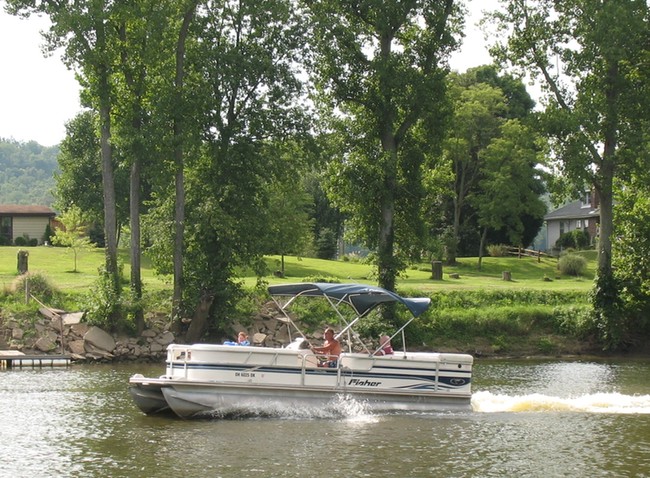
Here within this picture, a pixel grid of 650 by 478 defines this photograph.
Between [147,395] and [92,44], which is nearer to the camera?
[147,395]

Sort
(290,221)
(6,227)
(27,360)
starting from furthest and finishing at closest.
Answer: (6,227)
(290,221)
(27,360)

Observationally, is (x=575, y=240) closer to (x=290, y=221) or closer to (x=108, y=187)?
(x=290, y=221)

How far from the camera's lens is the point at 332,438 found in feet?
70.9

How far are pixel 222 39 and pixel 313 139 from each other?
242 inches

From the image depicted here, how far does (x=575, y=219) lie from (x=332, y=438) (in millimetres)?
78790

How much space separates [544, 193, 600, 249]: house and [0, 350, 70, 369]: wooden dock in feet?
208

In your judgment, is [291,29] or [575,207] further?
[575,207]

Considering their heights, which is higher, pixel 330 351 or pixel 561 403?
pixel 330 351

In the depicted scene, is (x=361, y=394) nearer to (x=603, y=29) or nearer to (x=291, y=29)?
(x=291, y=29)

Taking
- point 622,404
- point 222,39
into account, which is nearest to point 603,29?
point 222,39

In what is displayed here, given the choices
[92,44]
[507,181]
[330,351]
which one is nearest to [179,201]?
[92,44]

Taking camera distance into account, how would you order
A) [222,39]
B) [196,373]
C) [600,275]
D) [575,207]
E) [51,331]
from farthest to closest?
[575,207] → [600,275] → [222,39] → [51,331] → [196,373]

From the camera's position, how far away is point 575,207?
98125 millimetres

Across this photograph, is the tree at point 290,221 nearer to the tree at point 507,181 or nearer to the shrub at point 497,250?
the tree at point 507,181
